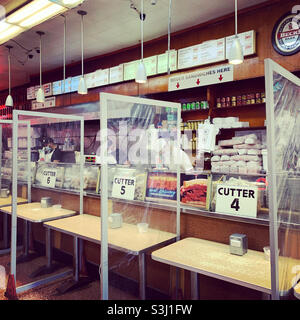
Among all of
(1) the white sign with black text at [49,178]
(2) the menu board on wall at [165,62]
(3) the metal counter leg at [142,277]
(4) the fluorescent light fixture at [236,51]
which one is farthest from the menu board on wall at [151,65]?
(3) the metal counter leg at [142,277]

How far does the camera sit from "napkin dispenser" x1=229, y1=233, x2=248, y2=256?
6.69ft

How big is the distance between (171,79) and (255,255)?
3.76 m

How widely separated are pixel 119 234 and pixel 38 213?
1407 millimetres

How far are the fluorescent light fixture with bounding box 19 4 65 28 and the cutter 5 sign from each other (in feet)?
9.92

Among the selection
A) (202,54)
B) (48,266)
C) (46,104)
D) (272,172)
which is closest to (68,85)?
(46,104)

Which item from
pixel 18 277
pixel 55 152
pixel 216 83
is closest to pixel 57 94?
pixel 55 152

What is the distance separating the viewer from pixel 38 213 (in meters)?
3.45

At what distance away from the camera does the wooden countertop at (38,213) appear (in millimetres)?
3192

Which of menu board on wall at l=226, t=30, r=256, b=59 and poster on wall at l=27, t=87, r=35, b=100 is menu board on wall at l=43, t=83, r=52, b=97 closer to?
poster on wall at l=27, t=87, r=35, b=100

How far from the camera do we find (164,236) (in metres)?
2.54

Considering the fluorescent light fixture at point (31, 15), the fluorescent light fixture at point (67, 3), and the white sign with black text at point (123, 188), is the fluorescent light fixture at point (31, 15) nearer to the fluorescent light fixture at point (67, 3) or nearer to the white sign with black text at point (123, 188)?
the fluorescent light fixture at point (67, 3)

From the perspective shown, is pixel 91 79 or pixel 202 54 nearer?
pixel 202 54

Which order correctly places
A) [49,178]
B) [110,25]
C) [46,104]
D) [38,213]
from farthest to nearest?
[46,104] → [110,25] → [49,178] → [38,213]

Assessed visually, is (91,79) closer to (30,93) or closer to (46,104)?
(46,104)
